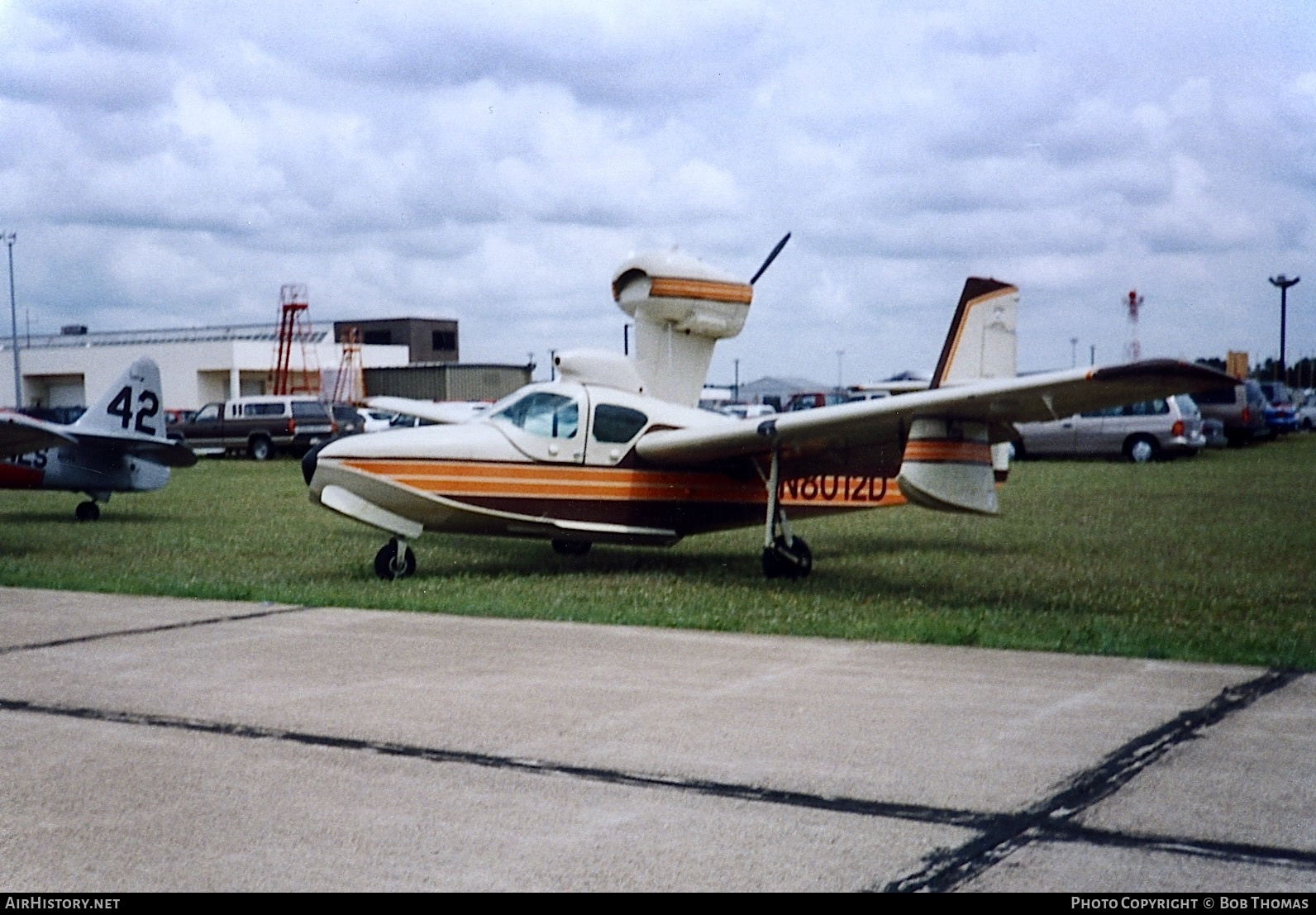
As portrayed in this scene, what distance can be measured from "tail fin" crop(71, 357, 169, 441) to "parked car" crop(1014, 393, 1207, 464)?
1927cm

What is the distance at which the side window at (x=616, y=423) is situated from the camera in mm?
12758

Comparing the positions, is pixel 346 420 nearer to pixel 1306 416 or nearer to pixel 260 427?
pixel 260 427

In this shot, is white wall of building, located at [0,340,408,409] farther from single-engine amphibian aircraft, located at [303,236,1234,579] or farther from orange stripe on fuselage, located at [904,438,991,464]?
orange stripe on fuselage, located at [904,438,991,464]

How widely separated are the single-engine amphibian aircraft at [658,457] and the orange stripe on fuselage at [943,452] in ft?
0.03

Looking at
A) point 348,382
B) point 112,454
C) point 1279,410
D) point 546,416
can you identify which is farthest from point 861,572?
point 348,382

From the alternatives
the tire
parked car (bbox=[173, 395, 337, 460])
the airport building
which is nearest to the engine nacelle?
the tire

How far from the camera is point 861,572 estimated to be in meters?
13.0

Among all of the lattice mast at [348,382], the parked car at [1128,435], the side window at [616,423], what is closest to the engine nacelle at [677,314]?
the side window at [616,423]

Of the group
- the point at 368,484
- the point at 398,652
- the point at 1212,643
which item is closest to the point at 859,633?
the point at 1212,643

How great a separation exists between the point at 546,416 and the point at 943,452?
392 cm

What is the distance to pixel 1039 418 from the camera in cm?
1074

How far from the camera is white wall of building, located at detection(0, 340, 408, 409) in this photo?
6219 centimetres

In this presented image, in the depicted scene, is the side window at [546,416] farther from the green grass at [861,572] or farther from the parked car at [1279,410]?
the parked car at [1279,410]

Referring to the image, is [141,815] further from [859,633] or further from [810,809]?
[859,633]
